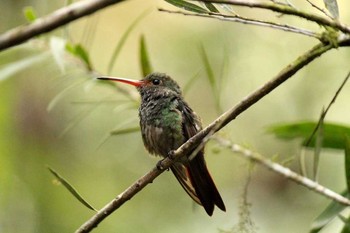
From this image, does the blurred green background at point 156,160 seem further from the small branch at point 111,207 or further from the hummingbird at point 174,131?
the small branch at point 111,207

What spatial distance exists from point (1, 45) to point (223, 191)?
148 inches

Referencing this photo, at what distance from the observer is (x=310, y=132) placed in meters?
2.22

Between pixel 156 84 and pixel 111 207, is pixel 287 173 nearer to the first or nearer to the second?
pixel 111 207

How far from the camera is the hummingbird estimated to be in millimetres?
2557

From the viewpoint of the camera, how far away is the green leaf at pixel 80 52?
8.46ft

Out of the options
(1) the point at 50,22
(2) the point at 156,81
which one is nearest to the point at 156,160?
(2) the point at 156,81

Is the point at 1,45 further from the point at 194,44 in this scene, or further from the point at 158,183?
the point at 194,44

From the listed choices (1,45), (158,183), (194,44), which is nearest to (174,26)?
(194,44)

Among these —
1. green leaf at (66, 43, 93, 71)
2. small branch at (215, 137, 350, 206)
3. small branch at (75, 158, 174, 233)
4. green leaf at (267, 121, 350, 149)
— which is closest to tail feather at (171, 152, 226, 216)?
small branch at (215, 137, 350, 206)

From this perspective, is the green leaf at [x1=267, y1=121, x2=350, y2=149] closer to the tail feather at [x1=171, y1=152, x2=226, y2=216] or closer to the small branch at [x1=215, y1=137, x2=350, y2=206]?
the small branch at [x1=215, y1=137, x2=350, y2=206]

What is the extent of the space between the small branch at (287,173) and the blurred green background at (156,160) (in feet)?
5.37

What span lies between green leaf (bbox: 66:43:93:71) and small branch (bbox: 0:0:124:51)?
1759mm

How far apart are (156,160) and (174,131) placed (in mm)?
1757

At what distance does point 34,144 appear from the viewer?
4789 mm
